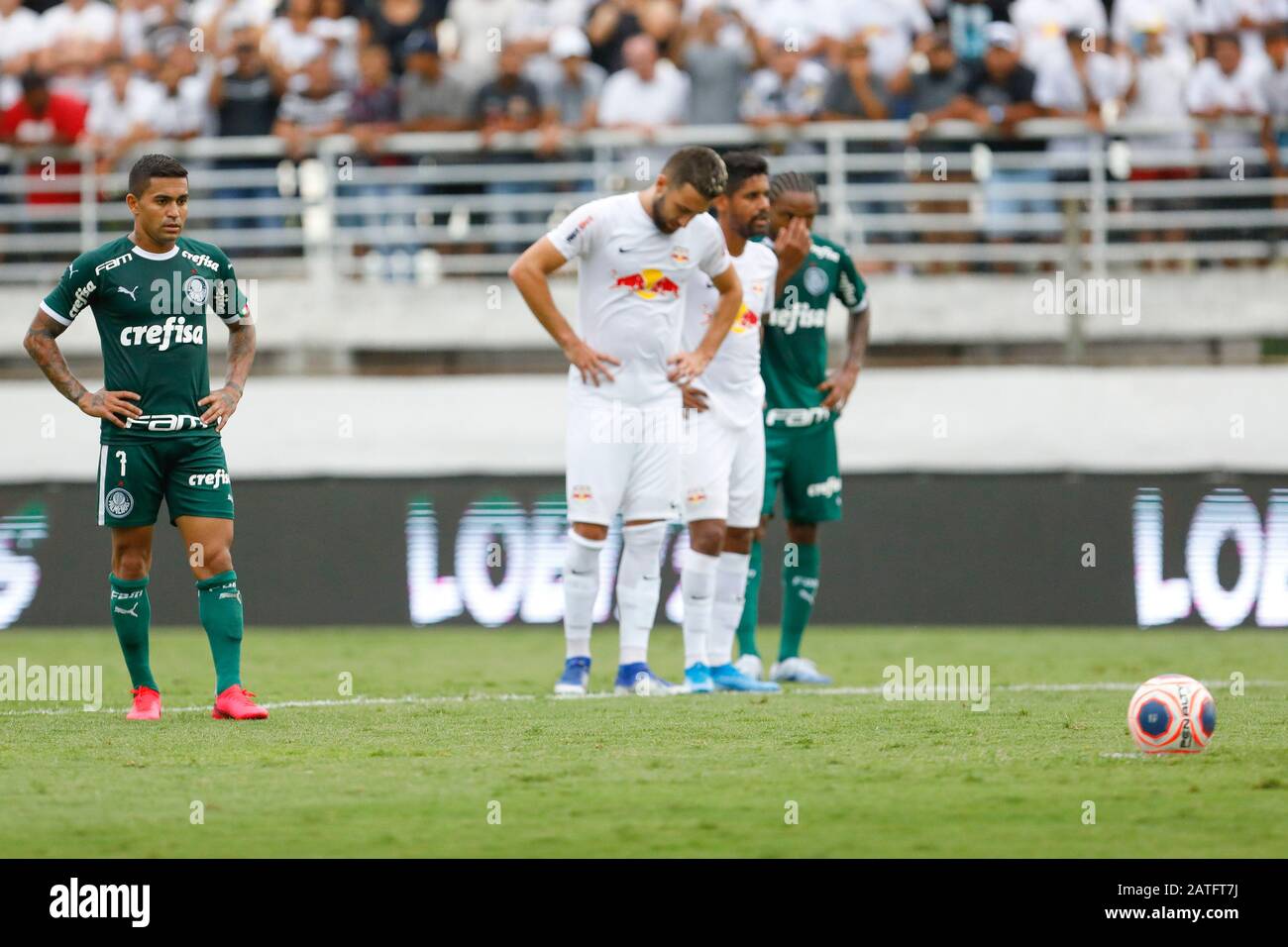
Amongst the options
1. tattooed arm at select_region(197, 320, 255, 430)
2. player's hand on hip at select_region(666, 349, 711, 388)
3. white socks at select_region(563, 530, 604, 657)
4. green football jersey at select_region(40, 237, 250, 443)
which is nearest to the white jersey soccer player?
player's hand on hip at select_region(666, 349, 711, 388)

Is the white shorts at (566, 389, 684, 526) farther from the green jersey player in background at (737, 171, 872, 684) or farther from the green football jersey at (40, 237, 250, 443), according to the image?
the green football jersey at (40, 237, 250, 443)

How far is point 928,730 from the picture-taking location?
324 inches

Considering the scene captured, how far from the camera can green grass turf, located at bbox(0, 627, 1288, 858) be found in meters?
5.86

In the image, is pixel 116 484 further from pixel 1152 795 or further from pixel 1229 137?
pixel 1229 137

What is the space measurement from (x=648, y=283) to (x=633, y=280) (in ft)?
0.24

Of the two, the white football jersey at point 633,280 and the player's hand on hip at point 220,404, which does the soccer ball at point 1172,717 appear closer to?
the white football jersey at point 633,280

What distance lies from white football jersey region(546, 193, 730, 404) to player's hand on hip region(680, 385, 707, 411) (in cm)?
34

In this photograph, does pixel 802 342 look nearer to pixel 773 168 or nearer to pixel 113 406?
pixel 113 406

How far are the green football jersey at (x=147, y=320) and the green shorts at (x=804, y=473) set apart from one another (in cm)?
362

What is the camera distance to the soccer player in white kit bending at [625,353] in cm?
948

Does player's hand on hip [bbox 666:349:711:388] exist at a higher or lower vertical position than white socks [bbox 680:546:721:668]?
higher

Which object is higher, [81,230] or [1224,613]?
[81,230]
